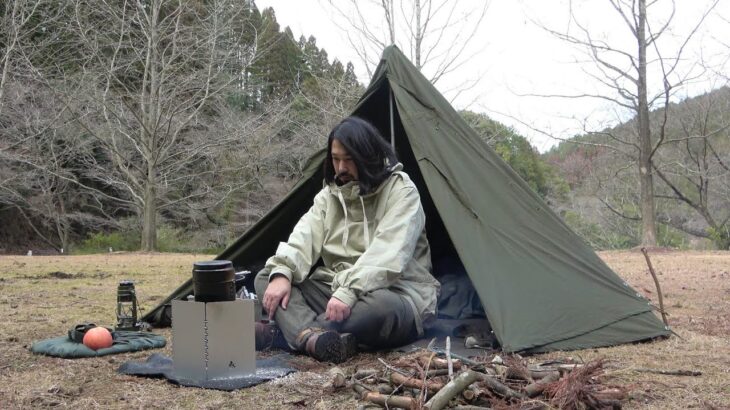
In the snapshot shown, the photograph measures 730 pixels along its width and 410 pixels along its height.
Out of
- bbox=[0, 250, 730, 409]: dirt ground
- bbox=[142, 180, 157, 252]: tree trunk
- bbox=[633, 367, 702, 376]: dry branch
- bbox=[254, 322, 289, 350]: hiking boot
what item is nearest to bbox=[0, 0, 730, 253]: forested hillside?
bbox=[142, 180, 157, 252]: tree trunk

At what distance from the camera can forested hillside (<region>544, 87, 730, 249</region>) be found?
58.3 ft

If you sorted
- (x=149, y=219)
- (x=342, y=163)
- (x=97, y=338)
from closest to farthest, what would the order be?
1. (x=97, y=338)
2. (x=342, y=163)
3. (x=149, y=219)

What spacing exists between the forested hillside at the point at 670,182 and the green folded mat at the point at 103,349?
15.5 metres

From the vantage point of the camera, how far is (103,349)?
2.89 metres

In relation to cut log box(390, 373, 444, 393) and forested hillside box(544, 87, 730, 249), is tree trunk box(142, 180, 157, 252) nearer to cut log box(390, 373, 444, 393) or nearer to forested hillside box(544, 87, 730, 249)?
forested hillside box(544, 87, 730, 249)

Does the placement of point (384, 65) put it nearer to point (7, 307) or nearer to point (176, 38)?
point (7, 307)

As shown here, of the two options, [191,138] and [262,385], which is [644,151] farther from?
[262,385]

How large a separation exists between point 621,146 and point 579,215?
5.96m

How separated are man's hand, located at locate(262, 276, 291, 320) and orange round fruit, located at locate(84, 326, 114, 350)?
2.58 feet

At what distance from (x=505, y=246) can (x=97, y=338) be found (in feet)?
6.52

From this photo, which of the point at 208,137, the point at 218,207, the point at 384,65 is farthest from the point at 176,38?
the point at 384,65

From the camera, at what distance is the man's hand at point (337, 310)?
2.59 m

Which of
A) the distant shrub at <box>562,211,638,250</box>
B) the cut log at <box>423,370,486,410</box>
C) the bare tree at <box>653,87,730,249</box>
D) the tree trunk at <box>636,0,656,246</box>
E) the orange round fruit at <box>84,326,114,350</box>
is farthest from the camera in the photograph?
the distant shrub at <box>562,211,638,250</box>

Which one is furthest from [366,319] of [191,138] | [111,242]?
[111,242]
